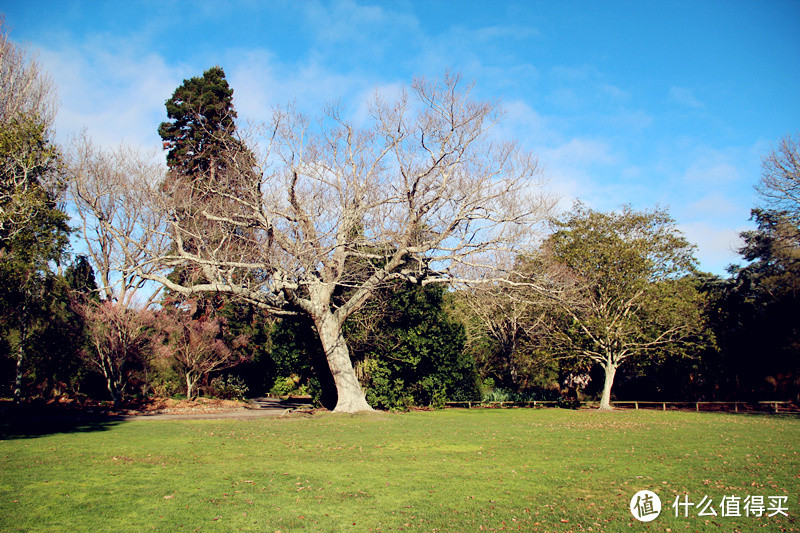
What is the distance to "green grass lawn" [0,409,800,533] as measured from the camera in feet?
21.7

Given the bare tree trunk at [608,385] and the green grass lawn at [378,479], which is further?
the bare tree trunk at [608,385]

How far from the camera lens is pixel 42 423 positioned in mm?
17188

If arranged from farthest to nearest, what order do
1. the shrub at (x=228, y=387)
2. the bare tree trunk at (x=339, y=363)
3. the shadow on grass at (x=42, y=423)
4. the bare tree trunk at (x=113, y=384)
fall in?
the shrub at (x=228, y=387)
the bare tree trunk at (x=113, y=384)
the bare tree trunk at (x=339, y=363)
the shadow on grass at (x=42, y=423)

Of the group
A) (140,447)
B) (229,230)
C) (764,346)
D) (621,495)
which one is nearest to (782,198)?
(764,346)

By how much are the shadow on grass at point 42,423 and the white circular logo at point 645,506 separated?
46.6 feet

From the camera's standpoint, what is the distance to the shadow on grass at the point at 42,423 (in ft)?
47.4

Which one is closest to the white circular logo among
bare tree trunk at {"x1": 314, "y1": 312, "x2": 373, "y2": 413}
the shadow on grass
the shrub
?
the shadow on grass

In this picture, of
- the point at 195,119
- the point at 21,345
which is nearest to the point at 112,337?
the point at 21,345

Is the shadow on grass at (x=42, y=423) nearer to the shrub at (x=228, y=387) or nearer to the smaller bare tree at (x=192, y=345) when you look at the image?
the smaller bare tree at (x=192, y=345)

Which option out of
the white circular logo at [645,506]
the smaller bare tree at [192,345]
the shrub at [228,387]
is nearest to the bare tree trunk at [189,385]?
the smaller bare tree at [192,345]

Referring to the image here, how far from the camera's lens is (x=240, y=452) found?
458 inches

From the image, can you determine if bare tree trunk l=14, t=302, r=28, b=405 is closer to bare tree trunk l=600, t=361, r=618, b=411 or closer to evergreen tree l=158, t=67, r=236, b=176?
evergreen tree l=158, t=67, r=236, b=176

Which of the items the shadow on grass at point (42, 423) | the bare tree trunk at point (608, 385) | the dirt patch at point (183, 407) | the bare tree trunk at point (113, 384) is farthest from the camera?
the bare tree trunk at point (608, 385)

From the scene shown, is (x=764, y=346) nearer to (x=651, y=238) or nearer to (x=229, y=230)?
(x=651, y=238)
